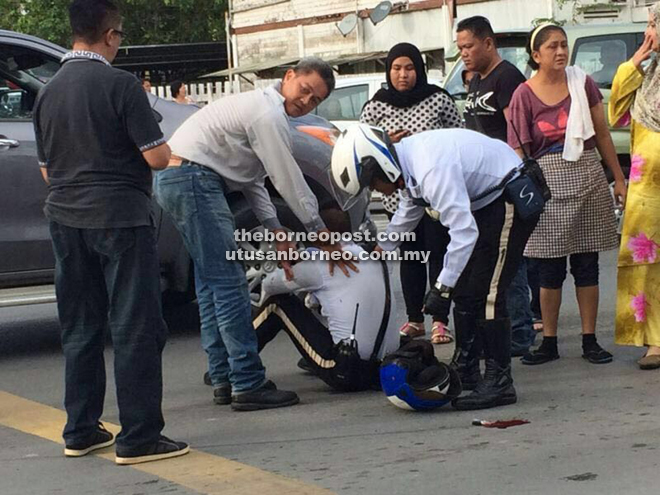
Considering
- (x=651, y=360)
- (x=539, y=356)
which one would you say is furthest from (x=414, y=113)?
(x=651, y=360)

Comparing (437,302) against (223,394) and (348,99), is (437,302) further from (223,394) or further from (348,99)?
(348,99)

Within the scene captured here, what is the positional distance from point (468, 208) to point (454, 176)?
15 centimetres

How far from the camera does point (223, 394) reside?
696cm

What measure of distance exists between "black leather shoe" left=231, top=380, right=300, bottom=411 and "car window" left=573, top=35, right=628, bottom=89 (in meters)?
7.69

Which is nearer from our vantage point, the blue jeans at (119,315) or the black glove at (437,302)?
the blue jeans at (119,315)

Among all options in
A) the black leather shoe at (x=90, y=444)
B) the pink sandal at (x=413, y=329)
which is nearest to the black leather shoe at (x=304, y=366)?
the pink sandal at (x=413, y=329)

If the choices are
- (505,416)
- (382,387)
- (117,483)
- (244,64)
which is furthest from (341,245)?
(244,64)

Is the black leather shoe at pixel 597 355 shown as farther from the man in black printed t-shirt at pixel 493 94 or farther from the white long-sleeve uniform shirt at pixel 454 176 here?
the white long-sleeve uniform shirt at pixel 454 176

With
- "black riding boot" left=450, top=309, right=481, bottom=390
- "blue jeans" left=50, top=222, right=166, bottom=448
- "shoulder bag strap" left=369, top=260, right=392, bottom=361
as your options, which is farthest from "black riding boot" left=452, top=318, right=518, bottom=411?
"blue jeans" left=50, top=222, right=166, bottom=448

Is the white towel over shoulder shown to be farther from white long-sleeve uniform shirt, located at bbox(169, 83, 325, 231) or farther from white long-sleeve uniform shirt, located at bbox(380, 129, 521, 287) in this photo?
white long-sleeve uniform shirt, located at bbox(169, 83, 325, 231)

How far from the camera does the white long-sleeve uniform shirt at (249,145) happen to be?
6.41 m

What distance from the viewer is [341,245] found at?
7.02 meters

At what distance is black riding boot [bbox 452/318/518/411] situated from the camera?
6480 mm

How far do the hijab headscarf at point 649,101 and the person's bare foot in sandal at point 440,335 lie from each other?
1.85m
